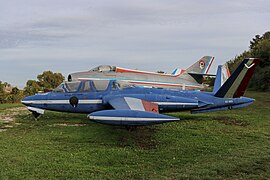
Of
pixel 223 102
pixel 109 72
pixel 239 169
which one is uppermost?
pixel 109 72

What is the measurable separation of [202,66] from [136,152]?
Answer: 16.9 m

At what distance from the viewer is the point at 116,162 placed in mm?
6504

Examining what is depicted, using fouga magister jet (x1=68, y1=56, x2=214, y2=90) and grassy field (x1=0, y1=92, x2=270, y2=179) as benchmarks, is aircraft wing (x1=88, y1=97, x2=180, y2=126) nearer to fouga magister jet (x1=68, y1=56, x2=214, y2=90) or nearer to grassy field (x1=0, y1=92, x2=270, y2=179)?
grassy field (x1=0, y1=92, x2=270, y2=179)

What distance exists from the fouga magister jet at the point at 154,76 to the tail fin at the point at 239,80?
26.0 feet

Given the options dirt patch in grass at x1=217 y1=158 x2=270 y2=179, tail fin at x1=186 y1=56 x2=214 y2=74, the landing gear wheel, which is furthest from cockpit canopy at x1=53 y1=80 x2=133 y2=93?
tail fin at x1=186 y1=56 x2=214 y2=74

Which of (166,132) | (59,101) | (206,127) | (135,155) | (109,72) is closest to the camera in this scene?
(135,155)

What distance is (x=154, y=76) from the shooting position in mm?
20250

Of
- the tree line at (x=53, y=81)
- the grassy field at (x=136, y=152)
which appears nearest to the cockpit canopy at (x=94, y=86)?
the grassy field at (x=136, y=152)

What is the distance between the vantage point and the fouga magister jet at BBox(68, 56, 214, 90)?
18500 mm

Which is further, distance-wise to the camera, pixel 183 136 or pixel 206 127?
pixel 206 127

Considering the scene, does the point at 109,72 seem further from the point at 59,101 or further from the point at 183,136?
the point at 183,136

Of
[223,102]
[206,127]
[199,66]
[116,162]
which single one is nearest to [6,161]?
[116,162]

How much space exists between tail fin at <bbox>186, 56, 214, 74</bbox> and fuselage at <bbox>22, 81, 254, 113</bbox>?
1022cm

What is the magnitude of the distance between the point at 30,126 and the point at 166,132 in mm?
5589
